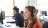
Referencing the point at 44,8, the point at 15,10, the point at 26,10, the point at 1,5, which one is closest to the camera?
the point at 26,10

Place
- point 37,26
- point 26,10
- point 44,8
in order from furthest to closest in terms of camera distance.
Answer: point 44,8 → point 26,10 → point 37,26

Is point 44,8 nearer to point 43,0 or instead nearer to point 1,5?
point 43,0

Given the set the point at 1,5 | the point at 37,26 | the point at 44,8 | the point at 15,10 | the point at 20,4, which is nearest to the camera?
the point at 37,26

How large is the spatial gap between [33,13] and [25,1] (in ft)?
17.0

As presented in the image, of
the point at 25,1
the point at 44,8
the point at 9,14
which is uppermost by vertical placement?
the point at 25,1

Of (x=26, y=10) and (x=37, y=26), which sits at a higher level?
(x=26, y=10)

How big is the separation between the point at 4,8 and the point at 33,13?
15.6 ft

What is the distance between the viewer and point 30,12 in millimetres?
1495

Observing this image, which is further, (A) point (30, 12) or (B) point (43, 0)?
(B) point (43, 0)

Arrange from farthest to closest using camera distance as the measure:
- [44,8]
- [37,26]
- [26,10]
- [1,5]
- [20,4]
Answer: [44,8]
[20,4]
[1,5]
[26,10]
[37,26]

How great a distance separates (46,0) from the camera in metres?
6.66

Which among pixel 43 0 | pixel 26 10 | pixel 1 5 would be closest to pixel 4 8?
pixel 1 5

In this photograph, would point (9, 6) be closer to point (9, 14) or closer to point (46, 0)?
point (9, 14)

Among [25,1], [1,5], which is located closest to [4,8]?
[1,5]
